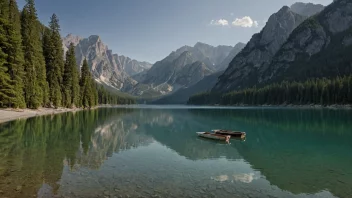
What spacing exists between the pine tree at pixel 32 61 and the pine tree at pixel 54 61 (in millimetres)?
8565

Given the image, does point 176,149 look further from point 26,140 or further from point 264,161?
point 26,140

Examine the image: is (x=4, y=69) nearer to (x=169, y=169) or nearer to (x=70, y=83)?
(x=70, y=83)

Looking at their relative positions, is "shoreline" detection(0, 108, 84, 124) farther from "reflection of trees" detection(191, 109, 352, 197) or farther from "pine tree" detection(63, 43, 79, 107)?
"reflection of trees" detection(191, 109, 352, 197)

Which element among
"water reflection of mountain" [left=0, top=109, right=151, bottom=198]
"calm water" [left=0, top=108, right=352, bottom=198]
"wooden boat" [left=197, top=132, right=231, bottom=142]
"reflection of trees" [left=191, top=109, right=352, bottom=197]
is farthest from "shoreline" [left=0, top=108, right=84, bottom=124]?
"reflection of trees" [left=191, top=109, right=352, bottom=197]

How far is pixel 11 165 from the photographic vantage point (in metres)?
21.5

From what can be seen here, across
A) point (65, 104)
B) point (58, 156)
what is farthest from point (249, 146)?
point (65, 104)

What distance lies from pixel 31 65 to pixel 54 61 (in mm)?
22937

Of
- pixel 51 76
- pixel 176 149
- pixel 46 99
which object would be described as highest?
pixel 51 76

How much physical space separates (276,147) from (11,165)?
30.0 meters

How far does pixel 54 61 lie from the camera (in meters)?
103

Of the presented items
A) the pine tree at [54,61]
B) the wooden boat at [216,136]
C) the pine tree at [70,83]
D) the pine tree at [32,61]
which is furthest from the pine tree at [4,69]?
the wooden boat at [216,136]

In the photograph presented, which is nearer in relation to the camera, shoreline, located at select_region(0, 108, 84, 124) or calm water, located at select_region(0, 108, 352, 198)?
calm water, located at select_region(0, 108, 352, 198)

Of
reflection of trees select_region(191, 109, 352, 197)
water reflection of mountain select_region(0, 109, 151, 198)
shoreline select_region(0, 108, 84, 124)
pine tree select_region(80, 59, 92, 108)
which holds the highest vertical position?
pine tree select_region(80, 59, 92, 108)

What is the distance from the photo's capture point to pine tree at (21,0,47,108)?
78250 mm
